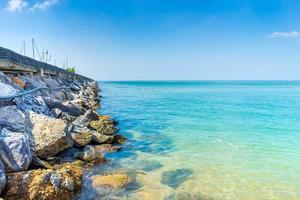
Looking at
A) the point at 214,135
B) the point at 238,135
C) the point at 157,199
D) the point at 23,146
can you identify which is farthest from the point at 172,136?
the point at 23,146

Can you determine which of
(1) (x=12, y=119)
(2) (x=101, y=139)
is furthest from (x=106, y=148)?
(1) (x=12, y=119)

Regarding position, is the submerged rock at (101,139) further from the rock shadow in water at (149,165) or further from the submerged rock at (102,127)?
the rock shadow in water at (149,165)

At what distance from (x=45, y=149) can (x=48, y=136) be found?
→ 1.16 ft

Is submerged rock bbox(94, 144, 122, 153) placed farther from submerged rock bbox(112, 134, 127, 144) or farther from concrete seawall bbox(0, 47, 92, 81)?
concrete seawall bbox(0, 47, 92, 81)

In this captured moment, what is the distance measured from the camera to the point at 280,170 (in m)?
8.52

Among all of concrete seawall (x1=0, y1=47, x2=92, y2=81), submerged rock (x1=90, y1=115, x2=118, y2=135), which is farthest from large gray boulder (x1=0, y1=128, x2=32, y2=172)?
concrete seawall (x1=0, y1=47, x2=92, y2=81)

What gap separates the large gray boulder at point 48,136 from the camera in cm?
786

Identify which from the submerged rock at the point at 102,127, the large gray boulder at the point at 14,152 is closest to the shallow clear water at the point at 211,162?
the submerged rock at the point at 102,127

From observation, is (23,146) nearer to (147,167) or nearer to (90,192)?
(90,192)

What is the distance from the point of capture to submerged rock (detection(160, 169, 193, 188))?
23.7 feet

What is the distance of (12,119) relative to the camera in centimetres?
758

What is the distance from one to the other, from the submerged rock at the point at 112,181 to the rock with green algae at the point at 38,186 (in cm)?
105

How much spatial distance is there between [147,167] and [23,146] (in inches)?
137

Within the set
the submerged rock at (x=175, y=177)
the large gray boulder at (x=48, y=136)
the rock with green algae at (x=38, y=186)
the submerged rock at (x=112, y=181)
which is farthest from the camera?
the large gray boulder at (x=48, y=136)
